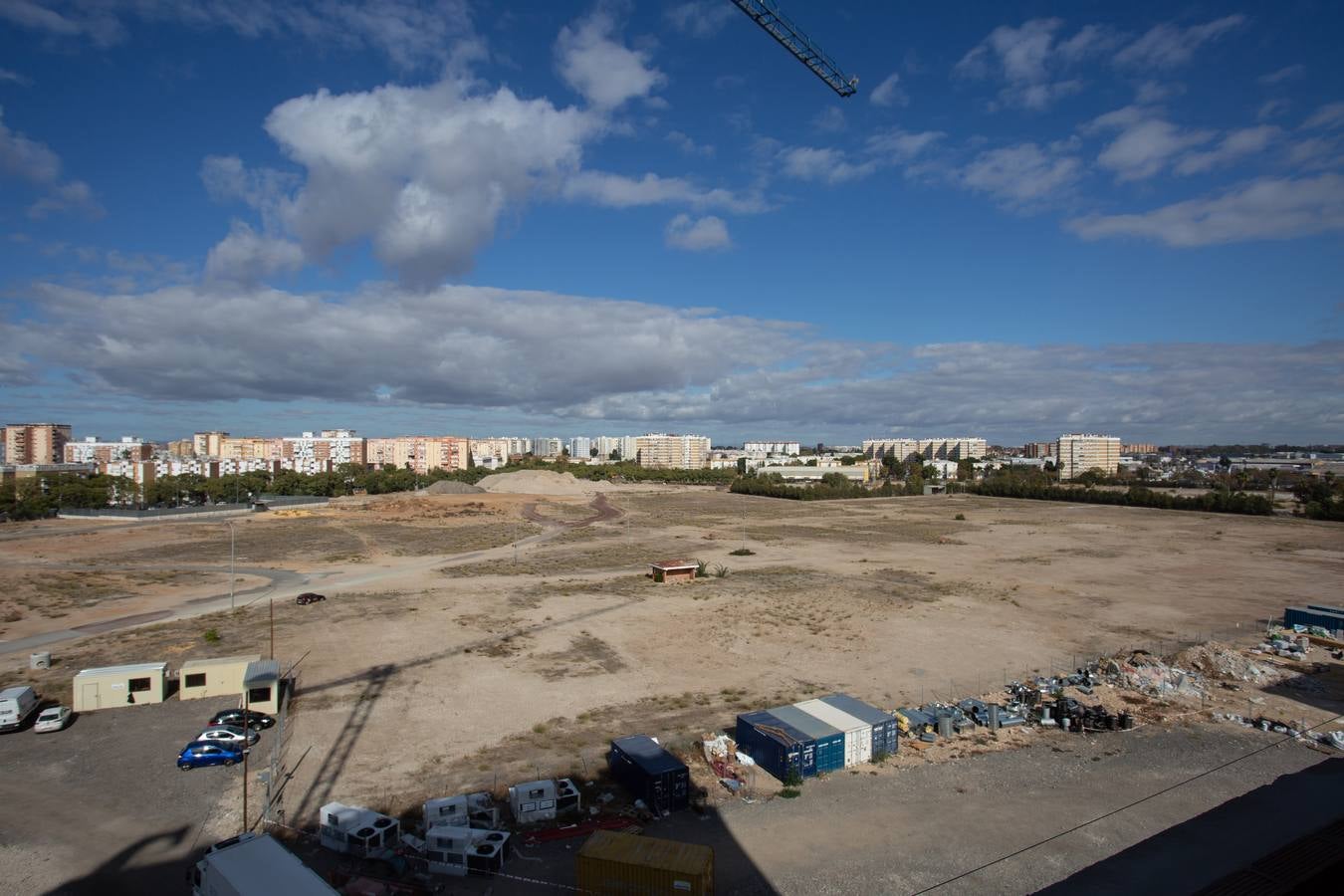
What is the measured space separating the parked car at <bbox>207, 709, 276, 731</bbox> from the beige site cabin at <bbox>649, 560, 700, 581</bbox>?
25.0 metres

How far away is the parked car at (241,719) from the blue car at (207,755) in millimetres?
1317

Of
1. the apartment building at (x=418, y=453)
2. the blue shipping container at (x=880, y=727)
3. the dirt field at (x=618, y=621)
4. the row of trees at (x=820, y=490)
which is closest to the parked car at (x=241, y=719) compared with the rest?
the dirt field at (x=618, y=621)

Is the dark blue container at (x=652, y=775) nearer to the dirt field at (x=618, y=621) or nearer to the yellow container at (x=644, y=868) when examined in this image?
the dirt field at (x=618, y=621)

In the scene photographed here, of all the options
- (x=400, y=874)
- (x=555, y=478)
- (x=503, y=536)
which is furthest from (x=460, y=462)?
(x=400, y=874)

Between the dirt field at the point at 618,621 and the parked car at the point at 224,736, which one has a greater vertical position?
the parked car at the point at 224,736

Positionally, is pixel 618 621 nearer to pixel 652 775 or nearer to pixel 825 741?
pixel 825 741

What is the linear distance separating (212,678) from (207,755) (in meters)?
5.93

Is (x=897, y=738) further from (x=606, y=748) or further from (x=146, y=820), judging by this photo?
(x=146, y=820)

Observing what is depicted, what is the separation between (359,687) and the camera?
75.9 ft

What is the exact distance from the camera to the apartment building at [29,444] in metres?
164

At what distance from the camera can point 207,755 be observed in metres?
17.2

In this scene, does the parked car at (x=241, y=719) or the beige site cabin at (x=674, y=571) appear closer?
the parked car at (x=241, y=719)

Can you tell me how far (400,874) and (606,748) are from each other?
6.57 meters

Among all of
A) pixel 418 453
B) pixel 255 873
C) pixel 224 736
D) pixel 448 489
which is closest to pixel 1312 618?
pixel 255 873
